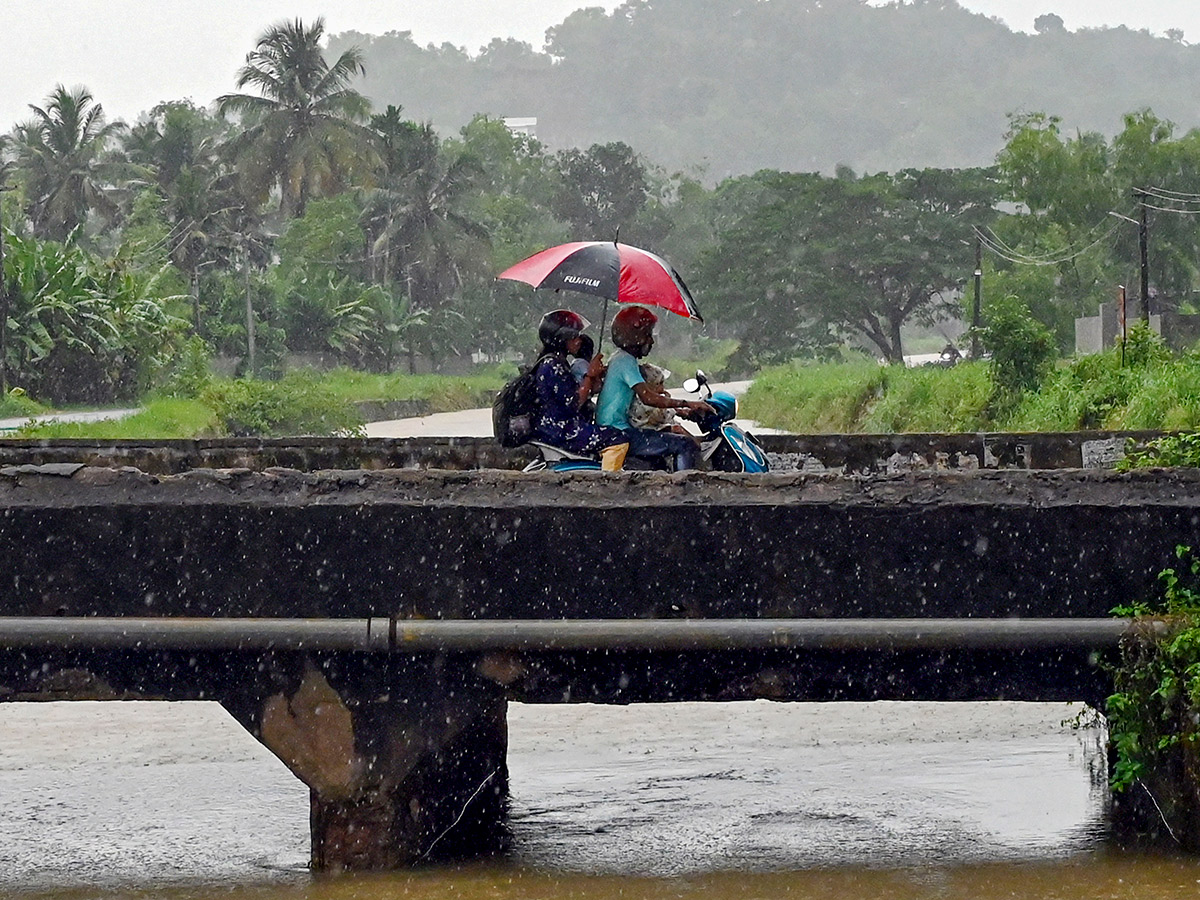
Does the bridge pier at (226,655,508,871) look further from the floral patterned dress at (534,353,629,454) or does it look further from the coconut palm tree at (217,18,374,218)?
the coconut palm tree at (217,18,374,218)

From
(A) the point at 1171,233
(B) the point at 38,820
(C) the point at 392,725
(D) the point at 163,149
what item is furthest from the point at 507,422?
(D) the point at 163,149

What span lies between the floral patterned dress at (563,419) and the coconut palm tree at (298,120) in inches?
2186

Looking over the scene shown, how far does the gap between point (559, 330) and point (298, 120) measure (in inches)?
2236

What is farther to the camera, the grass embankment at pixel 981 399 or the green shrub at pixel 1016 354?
the green shrub at pixel 1016 354

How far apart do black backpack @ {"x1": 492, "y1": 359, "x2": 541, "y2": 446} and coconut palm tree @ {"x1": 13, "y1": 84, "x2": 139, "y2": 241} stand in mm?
55865

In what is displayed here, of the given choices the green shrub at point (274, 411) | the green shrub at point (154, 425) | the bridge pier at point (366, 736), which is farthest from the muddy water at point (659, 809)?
the green shrub at point (274, 411)

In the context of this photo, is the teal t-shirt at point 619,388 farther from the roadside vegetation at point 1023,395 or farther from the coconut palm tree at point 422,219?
the coconut palm tree at point 422,219

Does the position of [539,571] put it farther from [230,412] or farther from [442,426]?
[442,426]

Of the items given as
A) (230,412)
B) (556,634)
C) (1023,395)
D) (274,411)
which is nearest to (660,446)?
(556,634)

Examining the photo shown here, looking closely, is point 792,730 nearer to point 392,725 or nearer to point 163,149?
point 392,725

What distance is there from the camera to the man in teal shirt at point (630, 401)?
603 cm

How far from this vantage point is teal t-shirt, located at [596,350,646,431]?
19.7 feet

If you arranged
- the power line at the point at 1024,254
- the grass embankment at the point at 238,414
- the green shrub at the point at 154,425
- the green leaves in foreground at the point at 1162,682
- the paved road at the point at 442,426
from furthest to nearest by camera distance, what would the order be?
the power line at the point at 1024,254
the paved road at the point at 442,426
the grass embankment at the point at 238,414
the green shrub at the point at 154,425
the green leaves in foreground at the point at 1162,682

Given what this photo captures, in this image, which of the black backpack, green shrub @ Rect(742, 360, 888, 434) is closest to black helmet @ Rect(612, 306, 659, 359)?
the black backpack
